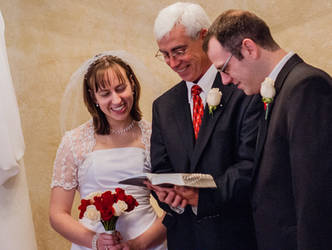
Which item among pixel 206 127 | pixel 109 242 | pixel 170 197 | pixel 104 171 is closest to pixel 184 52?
pixel 206 127

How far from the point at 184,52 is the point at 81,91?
3.17ft

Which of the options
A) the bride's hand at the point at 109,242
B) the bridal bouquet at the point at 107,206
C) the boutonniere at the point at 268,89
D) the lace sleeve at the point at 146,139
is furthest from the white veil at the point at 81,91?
the boutonniere at the point at 268,89

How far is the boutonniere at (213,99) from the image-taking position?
2.53 meters

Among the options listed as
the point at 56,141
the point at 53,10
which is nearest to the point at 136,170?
the point at 56,141

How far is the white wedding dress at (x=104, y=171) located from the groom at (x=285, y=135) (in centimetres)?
114

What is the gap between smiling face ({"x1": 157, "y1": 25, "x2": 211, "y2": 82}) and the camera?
275 centimetres

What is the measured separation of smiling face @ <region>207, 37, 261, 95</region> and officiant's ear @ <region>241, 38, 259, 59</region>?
0.06 ft

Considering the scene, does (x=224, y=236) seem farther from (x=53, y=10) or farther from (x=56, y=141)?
(x=53, y=10)

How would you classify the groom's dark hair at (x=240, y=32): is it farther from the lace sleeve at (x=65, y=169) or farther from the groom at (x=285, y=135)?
the lace sleeve at (x=65, y=169)

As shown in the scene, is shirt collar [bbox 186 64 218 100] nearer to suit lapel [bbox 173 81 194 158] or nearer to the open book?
suit lapel [bbox 173 81 194 158]

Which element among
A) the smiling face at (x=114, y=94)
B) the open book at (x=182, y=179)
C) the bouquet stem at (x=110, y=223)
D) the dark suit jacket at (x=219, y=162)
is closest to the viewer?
the open book at (x=182, y=179)

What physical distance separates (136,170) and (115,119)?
40cm

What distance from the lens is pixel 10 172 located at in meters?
3.16

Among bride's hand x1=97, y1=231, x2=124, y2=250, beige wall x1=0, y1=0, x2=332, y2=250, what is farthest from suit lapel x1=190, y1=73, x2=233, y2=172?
beige wall x1=0, y1=0, x2=332, y2=250
